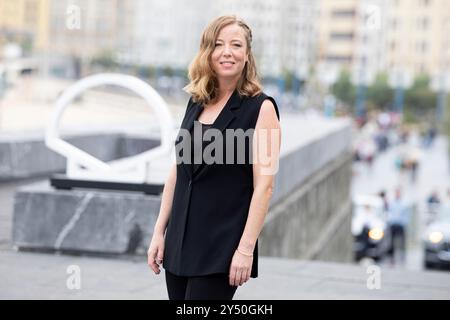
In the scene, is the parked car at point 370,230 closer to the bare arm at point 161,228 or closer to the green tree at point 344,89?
the bare arm at point 161,228

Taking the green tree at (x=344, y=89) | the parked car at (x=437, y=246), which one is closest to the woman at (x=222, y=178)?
the parked car at (x=437, y=246)

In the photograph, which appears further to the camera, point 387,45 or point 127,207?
point 387,45

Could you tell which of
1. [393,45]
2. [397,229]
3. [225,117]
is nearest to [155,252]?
[225,117]

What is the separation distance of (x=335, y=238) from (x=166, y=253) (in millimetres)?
17090

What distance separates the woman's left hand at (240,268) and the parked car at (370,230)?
65.4 ft

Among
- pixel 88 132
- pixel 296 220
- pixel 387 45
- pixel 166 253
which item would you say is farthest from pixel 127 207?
pixel 387 45

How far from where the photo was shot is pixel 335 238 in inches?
833

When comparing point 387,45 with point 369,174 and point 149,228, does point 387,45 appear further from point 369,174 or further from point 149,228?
point 149,228

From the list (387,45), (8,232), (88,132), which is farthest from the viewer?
(387,45)

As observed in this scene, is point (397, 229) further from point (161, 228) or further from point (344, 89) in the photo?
point (344, 89)

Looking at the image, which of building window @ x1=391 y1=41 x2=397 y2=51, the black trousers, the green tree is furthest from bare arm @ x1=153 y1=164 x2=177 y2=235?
A: building window @ x1=391 y1=41 x2=397 y2=51

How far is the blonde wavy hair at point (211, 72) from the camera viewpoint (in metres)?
4.23

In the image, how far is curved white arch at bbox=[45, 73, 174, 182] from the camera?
8391mm

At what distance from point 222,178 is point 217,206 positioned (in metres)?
0.10
